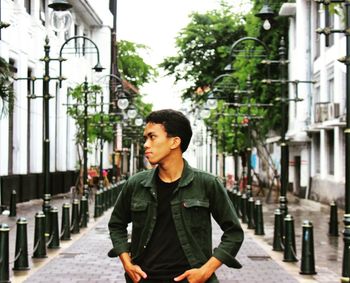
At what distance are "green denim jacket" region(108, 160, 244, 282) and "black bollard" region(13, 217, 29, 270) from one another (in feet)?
29.2

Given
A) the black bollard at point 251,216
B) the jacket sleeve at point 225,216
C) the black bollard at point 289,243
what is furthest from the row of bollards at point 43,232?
the jacket sleeve at point 225,216

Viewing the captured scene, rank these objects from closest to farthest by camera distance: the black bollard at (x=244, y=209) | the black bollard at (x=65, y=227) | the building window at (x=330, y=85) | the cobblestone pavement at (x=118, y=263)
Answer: the cobblestone pavement at (x=118, y=263) < the black bollard at (x=65, y=227) < the black bollard at (x=244, y=209) < the building window at (x=330, y=85)

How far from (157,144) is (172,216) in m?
0.43

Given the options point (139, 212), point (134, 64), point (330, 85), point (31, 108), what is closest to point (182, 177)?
point (139, 212)

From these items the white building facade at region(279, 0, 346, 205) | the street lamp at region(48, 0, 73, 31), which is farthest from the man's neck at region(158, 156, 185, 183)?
the white building facade at region(279, 0, 346, 205)

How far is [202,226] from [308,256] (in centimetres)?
948

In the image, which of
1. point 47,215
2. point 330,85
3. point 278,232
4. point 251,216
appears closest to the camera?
point 47,215

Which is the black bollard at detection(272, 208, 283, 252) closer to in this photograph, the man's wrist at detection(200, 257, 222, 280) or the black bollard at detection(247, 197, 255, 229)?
the black bollard at detection(247, 197, 255, 229)

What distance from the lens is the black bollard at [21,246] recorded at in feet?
45.2

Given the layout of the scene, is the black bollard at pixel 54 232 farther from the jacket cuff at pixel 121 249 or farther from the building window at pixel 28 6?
the building window at pixel 28 6

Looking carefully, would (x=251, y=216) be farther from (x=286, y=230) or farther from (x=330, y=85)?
(x=330, y=85)

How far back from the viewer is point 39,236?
15945mm

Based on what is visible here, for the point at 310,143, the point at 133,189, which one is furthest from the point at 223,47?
the point at 133,189

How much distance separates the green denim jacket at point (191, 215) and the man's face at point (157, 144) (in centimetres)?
13
